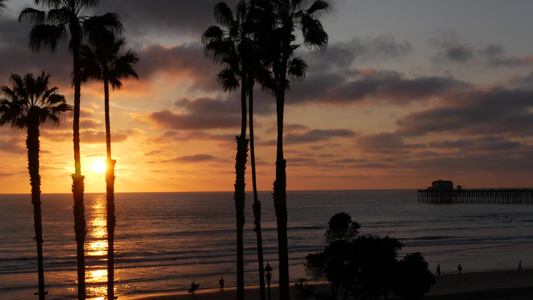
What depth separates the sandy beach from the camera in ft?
114

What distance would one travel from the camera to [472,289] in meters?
40.6

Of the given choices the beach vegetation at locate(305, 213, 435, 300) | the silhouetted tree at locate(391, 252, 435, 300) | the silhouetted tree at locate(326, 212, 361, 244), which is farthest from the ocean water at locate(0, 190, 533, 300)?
the silhouetted tree at locate(391, 252, 435, 300)

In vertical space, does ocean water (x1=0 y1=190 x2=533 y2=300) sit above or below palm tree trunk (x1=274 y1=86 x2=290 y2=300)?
below

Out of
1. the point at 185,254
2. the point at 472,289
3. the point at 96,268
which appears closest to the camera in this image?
the point at 472,289

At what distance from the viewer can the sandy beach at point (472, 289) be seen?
34875 millimetres

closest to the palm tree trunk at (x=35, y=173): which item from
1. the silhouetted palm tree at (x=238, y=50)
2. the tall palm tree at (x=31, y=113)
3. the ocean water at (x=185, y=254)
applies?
the tall palm tree at (x=31, y=113)

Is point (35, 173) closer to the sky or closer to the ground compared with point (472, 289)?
closer to the sky

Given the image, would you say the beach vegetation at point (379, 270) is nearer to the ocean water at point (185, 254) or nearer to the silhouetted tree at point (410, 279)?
the silhouetted tree at point (410, 279)

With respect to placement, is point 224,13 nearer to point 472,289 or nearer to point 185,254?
point 472,289

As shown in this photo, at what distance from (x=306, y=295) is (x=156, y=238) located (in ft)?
247

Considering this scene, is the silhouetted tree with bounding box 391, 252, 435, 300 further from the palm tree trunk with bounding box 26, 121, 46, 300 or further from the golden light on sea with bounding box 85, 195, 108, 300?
the golden light on sea with bounding box 85, 195, 108, 300

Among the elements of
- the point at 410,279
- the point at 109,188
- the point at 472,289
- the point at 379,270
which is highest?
the point at 109,188

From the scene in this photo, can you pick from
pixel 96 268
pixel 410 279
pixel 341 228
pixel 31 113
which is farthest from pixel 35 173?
pixel 96 268

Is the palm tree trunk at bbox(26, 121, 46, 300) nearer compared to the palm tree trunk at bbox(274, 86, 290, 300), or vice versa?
the palm tree trunk at bbox(274, 86, 290, 300)
